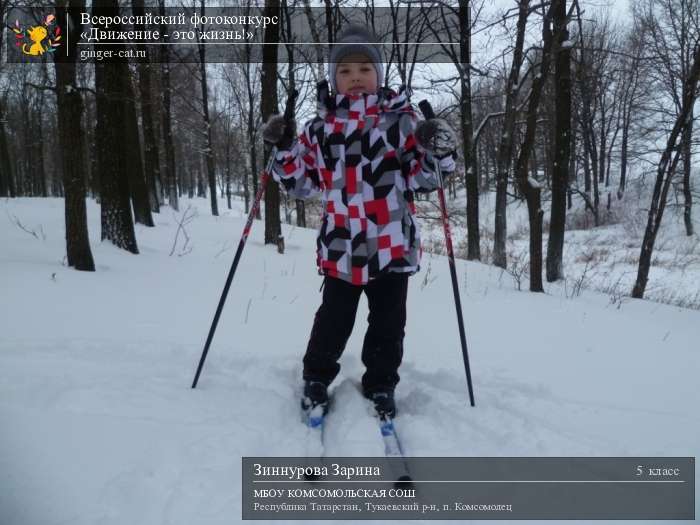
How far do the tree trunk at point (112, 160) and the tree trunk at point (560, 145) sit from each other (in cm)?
650

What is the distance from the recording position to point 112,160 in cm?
594

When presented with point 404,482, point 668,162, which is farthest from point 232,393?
point 668,162

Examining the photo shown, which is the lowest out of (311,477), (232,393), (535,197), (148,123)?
(311,477)

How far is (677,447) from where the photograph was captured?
2.00 meters

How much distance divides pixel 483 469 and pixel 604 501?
510 mm

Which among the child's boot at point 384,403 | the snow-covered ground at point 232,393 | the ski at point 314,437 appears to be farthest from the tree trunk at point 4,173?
the child's boot at point 384,403

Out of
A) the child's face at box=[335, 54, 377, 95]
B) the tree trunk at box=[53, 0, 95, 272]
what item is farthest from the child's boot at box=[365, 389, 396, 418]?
the tree trunk at box=[53, 0, 95, 272]

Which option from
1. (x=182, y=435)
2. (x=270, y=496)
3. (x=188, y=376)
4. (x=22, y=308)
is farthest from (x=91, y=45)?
(x=270, y=496)

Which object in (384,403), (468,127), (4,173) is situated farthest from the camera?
(4,173)

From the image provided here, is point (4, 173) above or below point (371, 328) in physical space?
above

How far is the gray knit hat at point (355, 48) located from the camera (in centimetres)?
218

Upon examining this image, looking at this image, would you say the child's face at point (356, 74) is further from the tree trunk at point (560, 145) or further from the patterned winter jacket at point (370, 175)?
the tree trunk at point (560, 145)

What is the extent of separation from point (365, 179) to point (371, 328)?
852 millimetres

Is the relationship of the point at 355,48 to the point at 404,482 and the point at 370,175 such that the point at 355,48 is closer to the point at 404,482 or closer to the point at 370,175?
the point at 370,175
